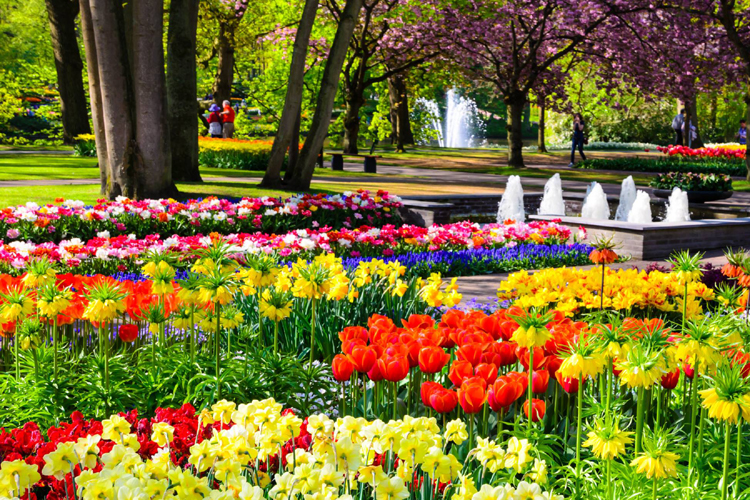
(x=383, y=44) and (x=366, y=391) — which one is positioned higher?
(x=383, y=44)

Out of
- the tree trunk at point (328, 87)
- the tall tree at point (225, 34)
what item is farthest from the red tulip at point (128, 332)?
the tall tree at point (225, 34)

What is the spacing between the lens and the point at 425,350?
3150mm

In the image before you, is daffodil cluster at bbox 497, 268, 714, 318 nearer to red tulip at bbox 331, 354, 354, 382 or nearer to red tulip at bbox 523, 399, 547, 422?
red tulip at bbox 523, 399, 547, 422

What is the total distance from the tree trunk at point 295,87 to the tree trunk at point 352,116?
45.5 feet

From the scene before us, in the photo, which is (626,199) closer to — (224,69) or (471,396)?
(471,396)

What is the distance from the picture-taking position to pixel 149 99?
1225cm

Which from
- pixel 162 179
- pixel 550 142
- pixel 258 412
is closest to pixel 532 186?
pixel 162 179

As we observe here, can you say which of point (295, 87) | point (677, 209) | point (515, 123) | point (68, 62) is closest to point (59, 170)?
point (295, 87)

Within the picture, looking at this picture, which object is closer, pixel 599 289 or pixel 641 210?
pixel 599 289

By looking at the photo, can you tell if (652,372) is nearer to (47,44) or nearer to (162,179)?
(162,179)

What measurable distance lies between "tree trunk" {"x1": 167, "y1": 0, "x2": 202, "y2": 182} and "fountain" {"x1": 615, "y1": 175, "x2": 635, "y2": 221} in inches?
354

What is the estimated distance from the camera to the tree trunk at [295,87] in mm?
15000

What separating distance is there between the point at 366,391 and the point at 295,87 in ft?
40.1

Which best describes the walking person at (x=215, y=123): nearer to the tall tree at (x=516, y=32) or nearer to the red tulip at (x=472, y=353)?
the tall tree at (x=516, y=32)
